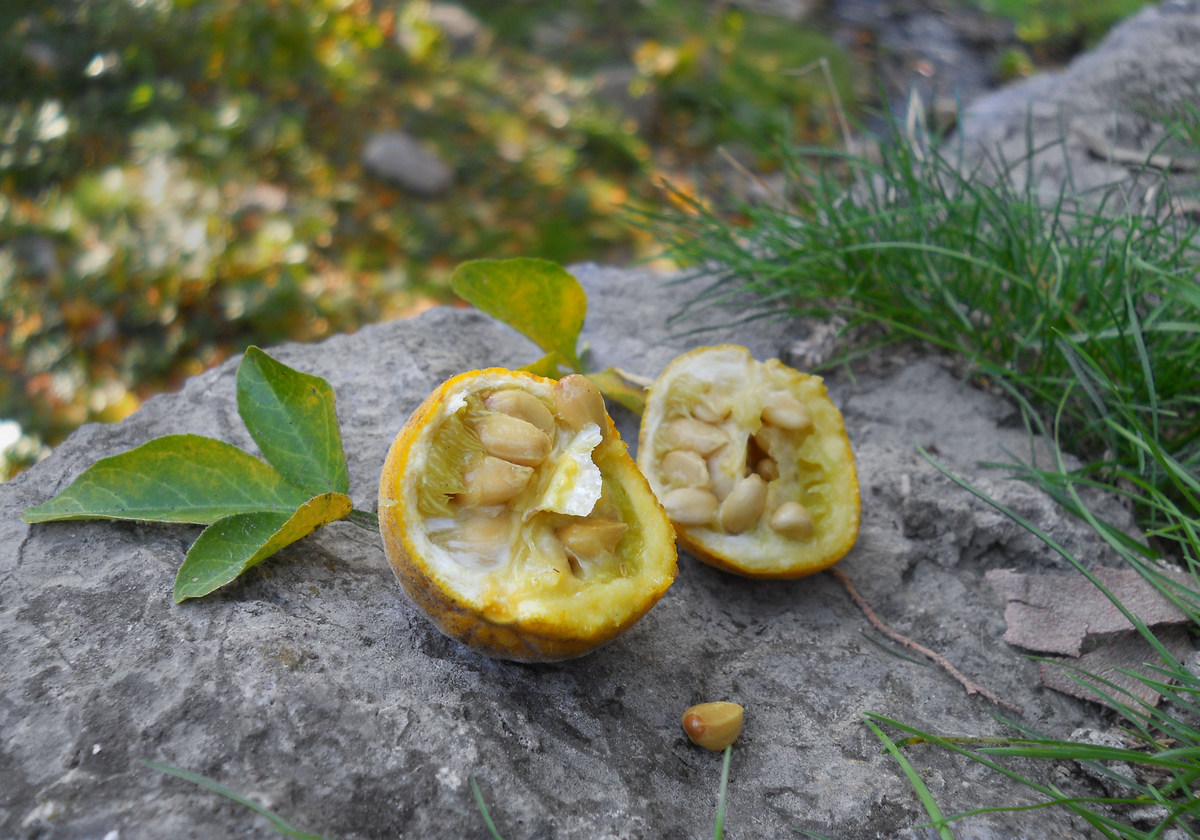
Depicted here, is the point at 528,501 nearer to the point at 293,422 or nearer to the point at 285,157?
the point at 293,422

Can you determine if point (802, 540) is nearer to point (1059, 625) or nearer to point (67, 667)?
point (1059, 625)

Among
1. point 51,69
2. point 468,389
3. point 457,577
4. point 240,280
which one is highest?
point 468,389

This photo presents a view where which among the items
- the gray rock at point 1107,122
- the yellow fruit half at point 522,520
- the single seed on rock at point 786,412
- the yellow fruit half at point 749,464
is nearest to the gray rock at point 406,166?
the gray rock at point 1107,122

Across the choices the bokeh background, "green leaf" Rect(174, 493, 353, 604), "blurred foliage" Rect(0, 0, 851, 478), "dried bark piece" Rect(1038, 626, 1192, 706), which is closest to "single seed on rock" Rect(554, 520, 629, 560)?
"green leaf" Rect(174, 493, 353, 604)

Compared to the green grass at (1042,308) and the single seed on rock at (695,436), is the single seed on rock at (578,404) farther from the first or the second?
the green grass at (1042,308)

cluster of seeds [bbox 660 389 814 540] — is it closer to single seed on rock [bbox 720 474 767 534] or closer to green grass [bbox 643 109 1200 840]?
single seed on rock [bbox 720 474 767 534]

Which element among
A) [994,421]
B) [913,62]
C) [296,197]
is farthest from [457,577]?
[913,62]
